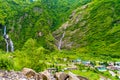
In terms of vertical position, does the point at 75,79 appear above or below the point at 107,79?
above

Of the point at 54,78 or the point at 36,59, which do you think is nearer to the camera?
the point at 54,78

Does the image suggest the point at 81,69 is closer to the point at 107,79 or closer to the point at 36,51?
the point at 107,79

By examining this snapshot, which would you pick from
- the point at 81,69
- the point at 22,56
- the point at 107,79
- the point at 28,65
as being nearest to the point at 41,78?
the point at 28,65

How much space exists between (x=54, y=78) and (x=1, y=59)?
11.7 metres

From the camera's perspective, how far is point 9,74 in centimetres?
5231

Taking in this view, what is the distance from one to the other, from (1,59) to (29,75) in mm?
8277

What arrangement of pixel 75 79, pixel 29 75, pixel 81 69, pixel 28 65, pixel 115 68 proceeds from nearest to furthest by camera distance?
1. pixel 29 75
2. pixel 75 79
3. pixel 28 65
4. pixel 81 69
5. pixel 115 68

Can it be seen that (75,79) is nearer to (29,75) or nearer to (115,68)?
(29,75)

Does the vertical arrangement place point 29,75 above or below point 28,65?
above

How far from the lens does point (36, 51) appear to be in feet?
397

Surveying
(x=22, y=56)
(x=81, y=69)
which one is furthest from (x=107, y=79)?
(x=22, y=56)

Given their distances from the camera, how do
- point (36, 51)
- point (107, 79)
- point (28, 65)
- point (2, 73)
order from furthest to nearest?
point (107, 79) → point (36, 51) → point (28, 65) → point (2, 73)

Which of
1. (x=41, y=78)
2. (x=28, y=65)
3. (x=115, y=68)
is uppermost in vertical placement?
(x=41, y=78)

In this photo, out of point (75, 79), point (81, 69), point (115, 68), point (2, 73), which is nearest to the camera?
point (2, 73)
